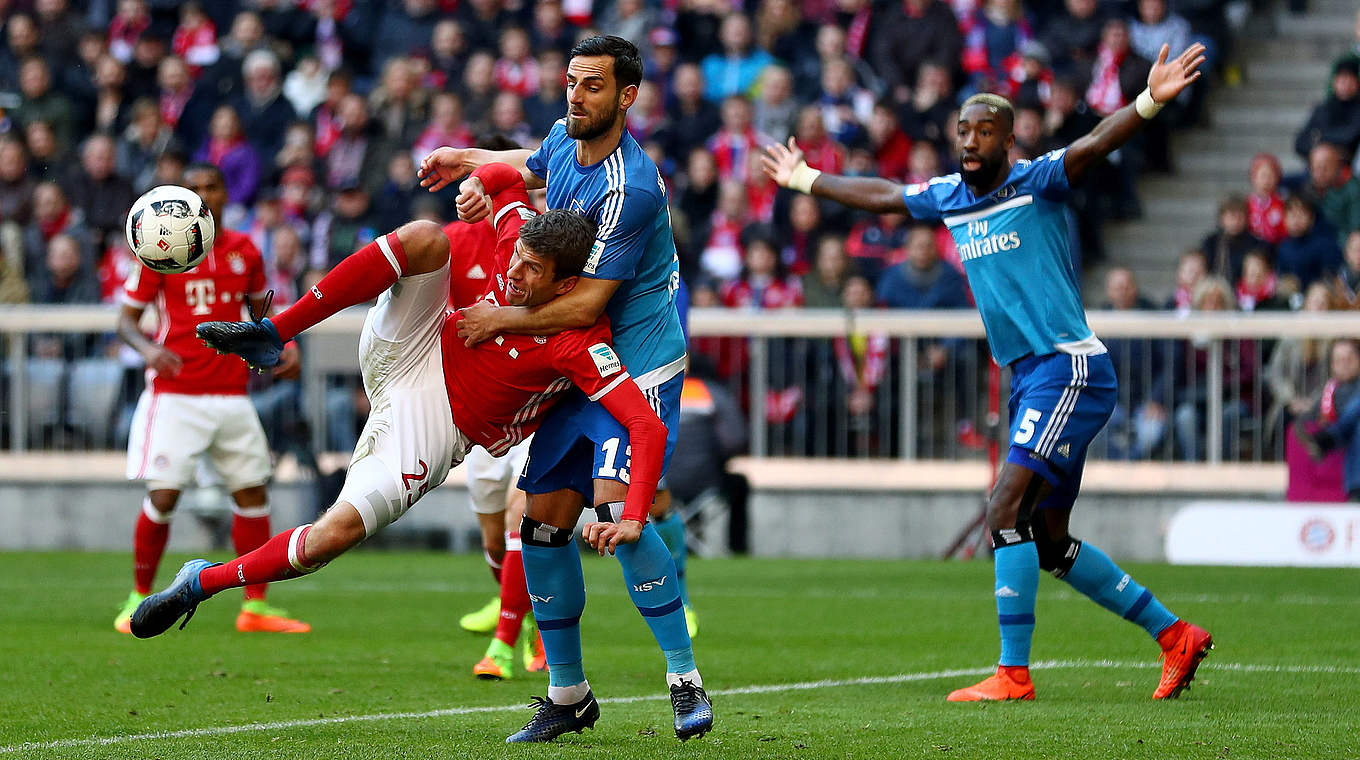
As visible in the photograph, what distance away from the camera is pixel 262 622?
9625 millimetres

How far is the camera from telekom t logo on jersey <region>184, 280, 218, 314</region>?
31.7 ft

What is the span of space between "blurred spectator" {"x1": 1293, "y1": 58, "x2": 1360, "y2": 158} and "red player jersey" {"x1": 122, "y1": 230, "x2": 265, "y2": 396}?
922cm

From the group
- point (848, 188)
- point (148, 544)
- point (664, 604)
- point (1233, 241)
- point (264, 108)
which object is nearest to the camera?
point (664, 604)

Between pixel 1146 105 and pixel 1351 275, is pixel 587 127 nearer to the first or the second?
pixel 1146 105

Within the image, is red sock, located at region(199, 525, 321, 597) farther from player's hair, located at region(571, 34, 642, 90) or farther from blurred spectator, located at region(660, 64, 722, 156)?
blurred spectator, located at region(660, 64, 722, 156)

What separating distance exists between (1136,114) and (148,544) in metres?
5.43

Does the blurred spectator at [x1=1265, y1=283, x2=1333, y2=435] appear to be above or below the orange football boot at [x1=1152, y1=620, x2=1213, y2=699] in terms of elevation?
above

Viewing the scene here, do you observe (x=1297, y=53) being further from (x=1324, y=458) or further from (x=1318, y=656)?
(x=1318, y=656)

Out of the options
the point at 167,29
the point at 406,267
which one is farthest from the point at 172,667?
the point at 167,29

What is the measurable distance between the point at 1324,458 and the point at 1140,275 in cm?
423

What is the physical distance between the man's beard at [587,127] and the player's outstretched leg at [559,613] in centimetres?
121

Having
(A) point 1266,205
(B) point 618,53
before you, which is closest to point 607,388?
(B) point 618,53

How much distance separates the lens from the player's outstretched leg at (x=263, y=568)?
19.9 feet

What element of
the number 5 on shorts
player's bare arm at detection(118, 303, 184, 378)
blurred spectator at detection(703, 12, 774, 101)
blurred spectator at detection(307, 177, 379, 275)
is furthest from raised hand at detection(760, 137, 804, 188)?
blurred spectator at detection(703, 12, 774, 101)
